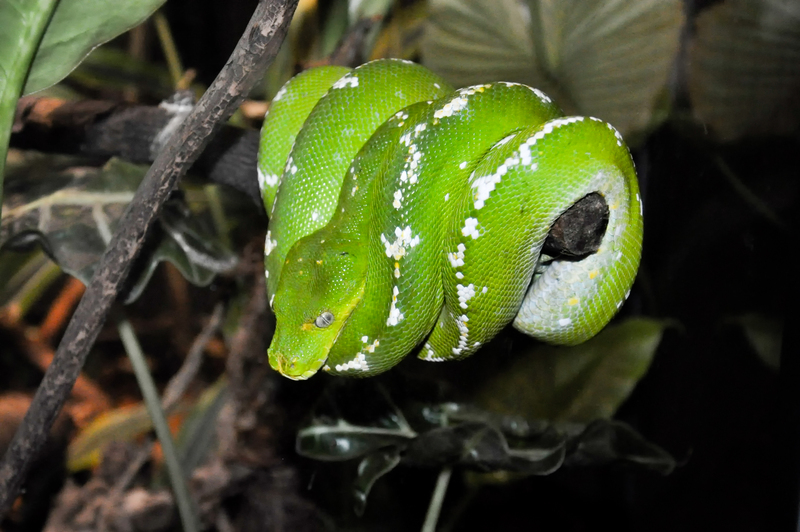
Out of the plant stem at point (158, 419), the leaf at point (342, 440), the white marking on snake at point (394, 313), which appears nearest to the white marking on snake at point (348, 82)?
the white marking on snake at point (394, 313)

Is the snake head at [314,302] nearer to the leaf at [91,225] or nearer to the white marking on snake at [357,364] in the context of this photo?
the white marking on snake at [357,364]

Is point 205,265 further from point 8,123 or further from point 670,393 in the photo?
point 670,393

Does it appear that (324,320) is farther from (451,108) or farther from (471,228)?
(451,108)

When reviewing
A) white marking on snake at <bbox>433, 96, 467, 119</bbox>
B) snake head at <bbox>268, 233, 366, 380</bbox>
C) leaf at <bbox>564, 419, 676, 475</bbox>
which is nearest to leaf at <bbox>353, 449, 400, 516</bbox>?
leaf at <bbox>564, 419, 676, 475</bbox>

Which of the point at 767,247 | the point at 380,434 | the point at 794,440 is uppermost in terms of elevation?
the point at 767,247

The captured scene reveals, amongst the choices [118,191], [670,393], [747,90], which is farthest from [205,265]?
[747,90]

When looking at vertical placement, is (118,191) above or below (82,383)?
above
